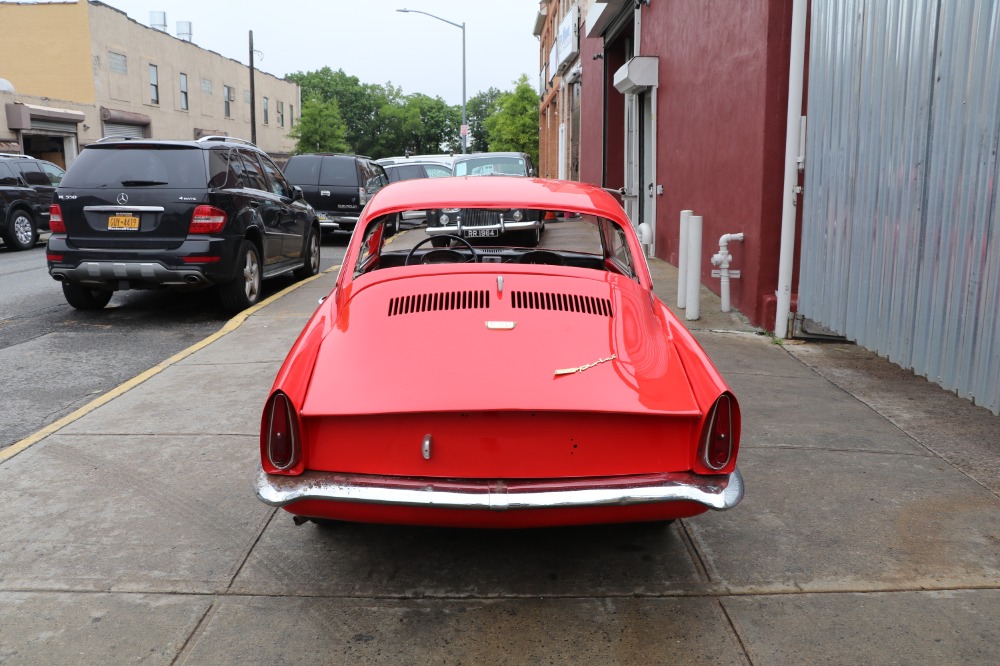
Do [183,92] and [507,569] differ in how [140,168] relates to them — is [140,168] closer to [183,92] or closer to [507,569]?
[507,569]

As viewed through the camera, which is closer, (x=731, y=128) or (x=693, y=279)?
(x=693, y=279)

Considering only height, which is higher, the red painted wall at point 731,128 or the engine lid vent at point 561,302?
the red painted wall at point 731,128

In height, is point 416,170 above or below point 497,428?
above

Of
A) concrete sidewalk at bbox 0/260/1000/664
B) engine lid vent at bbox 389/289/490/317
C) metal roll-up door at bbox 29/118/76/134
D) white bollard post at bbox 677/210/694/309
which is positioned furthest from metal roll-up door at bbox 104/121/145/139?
engine lid vent at bbox 389/289/490/317

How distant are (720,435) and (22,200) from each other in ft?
55.1

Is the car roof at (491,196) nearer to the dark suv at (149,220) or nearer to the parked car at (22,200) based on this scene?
the dark suv at (149,220)

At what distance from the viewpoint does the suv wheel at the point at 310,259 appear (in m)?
11.7

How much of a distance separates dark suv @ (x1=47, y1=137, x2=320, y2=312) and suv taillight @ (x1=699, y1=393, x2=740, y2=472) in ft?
21.2

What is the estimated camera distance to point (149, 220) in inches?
327

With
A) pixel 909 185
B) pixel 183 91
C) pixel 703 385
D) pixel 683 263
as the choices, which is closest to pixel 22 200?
pixel 683 263

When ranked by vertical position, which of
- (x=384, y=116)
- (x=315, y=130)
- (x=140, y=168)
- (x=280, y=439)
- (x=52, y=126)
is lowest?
(x=280, y=439)

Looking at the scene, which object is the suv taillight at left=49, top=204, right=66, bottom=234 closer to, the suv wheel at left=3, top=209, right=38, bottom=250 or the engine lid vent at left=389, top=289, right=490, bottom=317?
the engine lid vent at left=389, top=289, right=490, bottom=317

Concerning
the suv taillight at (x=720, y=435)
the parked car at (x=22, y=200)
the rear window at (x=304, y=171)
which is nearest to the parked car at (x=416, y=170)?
the rear window at (x=304, y=171)

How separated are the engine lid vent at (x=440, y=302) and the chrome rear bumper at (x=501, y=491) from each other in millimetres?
861
